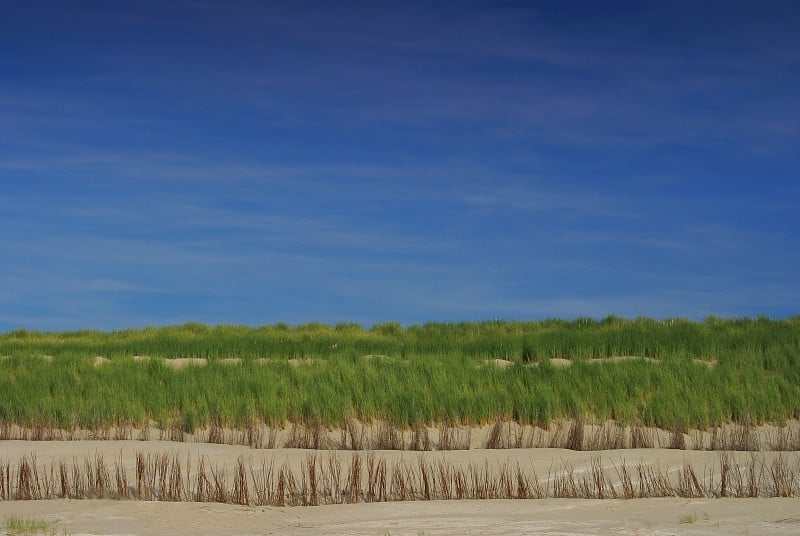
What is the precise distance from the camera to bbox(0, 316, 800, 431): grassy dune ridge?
37.0 feet

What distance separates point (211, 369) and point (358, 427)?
117 inches

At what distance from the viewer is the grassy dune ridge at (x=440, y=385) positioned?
1127cm

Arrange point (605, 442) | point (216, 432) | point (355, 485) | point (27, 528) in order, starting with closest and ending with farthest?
point (27, 528) < point (355, 485) < point (605, 442) < point (216, 432)

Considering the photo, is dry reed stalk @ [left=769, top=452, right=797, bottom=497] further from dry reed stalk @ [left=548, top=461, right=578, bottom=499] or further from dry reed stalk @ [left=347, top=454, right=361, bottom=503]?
dry reed stalk @ [left=347, top=454, right=361, bottom=503]

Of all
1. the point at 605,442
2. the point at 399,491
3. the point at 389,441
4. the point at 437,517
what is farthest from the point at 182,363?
the point at 437,517

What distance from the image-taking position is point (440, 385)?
39.0ft

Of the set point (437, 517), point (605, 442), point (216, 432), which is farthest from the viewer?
point (216, 432)

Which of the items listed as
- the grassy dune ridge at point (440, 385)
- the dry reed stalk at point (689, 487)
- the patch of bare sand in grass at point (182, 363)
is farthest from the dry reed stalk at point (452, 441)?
the patch of bare sand in grass at point (182, 363)

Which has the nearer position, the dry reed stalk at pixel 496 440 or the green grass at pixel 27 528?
the green grass at pixel 27 528

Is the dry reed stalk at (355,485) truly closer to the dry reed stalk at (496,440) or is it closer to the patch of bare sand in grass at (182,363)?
the dry reed stalk at (496,440)

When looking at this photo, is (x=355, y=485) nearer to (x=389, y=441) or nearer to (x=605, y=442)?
(x=389, y=441)

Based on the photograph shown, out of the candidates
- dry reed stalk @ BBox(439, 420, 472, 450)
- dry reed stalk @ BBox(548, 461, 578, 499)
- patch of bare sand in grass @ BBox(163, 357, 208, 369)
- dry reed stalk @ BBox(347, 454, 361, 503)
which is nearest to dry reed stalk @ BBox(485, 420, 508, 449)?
dry reed stalk @ BBox(439, 420, 472, 450)

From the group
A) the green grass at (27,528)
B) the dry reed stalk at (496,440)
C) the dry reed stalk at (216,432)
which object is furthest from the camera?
the dry reed stalk at (216,432)

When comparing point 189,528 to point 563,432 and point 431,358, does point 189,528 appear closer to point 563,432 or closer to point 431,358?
point 563,432
